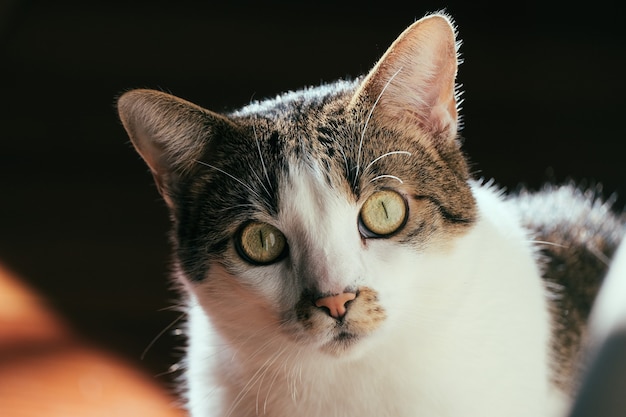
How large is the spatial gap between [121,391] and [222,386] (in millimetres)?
440

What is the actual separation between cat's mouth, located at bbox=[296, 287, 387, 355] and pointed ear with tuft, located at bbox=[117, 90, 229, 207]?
0.75 feet

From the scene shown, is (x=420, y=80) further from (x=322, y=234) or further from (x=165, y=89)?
(x=165, y=89)

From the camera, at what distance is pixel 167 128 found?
81cm

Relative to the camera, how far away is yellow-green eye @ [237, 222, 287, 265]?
0.78 meters

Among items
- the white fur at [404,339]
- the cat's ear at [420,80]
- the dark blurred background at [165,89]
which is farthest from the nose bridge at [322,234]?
the dark blurred background at [165,89]

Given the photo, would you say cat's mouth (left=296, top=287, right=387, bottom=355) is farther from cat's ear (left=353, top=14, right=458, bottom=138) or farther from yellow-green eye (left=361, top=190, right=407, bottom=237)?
cat's ear (left=353, top=14, right=458, bottom=138)

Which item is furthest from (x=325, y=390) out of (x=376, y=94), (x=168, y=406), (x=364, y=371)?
(x=168, y=406)

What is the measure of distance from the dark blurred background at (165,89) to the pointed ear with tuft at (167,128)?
0.25 metres

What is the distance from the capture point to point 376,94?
2.60ft

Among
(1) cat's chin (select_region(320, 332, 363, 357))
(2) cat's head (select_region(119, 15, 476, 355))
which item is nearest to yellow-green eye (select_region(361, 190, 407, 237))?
(2) cat's head (select_region(119, 15, 476, 355))

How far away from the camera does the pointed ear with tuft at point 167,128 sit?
0.79 meters

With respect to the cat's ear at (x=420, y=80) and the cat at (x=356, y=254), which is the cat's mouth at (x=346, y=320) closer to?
the cat at (x=356, y=254)

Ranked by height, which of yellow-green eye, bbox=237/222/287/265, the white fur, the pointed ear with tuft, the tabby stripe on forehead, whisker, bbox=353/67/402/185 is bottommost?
the white fur

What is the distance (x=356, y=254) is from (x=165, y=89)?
1.67ft
